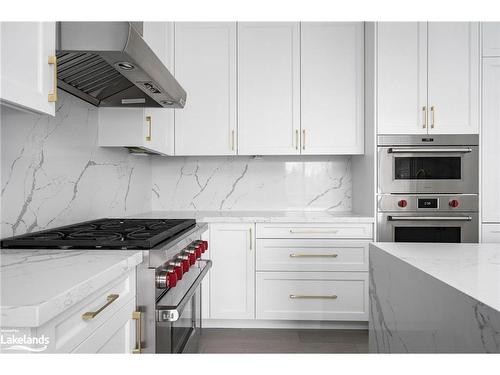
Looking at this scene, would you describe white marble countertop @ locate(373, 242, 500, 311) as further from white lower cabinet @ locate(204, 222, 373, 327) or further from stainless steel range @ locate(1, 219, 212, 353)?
white lower cabinet @ locate(204, 222, 373, 327)

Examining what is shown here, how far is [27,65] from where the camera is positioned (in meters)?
1.13

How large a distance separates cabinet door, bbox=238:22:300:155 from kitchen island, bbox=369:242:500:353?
154cm

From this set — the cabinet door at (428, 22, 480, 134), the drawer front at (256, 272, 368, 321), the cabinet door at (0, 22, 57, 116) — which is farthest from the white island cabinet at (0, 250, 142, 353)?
the cabinet door at (428, 22, 480, 134)

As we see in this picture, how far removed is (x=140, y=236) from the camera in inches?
59.4

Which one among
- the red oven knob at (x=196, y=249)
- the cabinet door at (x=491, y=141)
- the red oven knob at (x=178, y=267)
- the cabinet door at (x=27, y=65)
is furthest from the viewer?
the cabinet door at (x=491, y=141)

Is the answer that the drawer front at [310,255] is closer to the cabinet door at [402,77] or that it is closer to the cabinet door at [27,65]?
the cabinet door at [402,77]

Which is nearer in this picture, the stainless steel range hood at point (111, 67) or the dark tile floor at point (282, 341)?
the stainless steel range hood at point (111, 67)

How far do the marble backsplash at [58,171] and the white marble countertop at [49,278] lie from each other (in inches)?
15.7

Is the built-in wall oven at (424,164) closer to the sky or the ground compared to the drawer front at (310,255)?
closer to the sky

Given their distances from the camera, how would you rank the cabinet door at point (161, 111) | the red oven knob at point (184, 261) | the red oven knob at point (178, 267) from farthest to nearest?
the cabinet door at point (161, 111) → the red oven knob at point (184, 261) → the red oven knob at point (178, 267)

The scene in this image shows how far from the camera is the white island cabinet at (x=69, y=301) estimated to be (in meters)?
0.76

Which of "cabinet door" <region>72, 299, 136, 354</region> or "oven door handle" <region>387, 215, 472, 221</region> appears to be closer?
"cabinet door" <region>72, 299, 136, 354</region>

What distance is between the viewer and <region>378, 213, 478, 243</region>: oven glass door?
9.04ft

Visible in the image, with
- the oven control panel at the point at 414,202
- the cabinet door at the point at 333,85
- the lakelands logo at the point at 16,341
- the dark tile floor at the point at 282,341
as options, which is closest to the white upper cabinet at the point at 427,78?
the cabinet door at the point at 333,85
